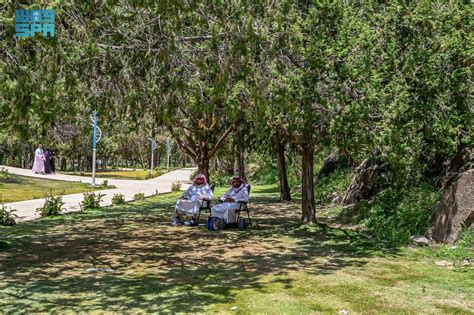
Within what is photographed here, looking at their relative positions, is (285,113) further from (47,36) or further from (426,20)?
(47,36)

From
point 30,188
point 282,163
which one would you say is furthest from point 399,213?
point 30,188

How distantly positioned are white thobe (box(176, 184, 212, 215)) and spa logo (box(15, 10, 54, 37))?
6258 millimetres

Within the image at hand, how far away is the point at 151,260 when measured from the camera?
838cm

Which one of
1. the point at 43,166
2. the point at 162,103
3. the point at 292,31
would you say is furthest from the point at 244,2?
the point at 43,166

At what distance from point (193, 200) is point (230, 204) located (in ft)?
3.45

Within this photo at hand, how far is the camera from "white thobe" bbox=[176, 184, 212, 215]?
1261 cm

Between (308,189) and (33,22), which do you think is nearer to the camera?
(33,22)

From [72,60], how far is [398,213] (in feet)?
25.0

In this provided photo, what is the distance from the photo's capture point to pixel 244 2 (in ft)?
30.8

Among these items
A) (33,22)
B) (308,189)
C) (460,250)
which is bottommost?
(460,250)

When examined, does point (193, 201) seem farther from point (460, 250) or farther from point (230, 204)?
Result: point (460, 250)

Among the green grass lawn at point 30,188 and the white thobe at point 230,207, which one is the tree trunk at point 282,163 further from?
the green grass lawn at point 30,188

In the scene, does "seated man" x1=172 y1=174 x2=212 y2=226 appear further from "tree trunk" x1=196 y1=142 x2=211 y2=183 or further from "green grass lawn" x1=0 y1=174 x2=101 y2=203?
"green grass lawn" x1=0 y1=174 x2=101 y2=203

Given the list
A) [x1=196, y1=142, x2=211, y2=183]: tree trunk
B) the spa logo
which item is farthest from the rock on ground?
[x1=196, y1=142, x2=211, y2=183]: tree trunk
